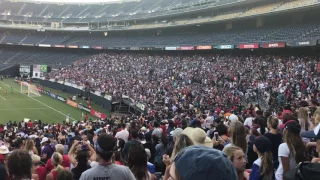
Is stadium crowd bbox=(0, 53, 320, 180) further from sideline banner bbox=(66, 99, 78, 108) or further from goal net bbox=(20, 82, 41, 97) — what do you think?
goal net bbox=(20, 82, 41, 97)

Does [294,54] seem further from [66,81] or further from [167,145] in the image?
[66,81]

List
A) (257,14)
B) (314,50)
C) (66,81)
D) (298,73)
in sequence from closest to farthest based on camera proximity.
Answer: (298,73) → (314,50) → (257,14) → (66,81)

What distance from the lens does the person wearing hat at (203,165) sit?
6.16 ft

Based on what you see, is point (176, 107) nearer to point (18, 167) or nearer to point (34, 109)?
point (34, 109)

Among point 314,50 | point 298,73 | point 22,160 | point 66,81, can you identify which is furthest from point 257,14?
point 22,160

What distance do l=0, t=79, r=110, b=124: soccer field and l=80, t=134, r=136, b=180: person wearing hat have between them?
28.0 meters

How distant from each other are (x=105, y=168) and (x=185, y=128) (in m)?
1.93

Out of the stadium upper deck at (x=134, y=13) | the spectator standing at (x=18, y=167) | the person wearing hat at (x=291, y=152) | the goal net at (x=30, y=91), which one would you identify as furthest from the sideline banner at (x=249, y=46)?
the spectator standing at (x=18, y=167)

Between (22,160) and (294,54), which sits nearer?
(22,160)

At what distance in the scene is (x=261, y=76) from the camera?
27109mm

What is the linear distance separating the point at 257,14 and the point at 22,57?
52.4 m

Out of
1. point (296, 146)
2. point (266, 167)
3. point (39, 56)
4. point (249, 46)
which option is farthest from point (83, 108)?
point (39, 56)

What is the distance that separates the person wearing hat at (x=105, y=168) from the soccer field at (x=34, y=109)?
28.0 meters

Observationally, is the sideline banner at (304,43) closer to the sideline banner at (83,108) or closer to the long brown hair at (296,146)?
the sideline banner at (83,108)
